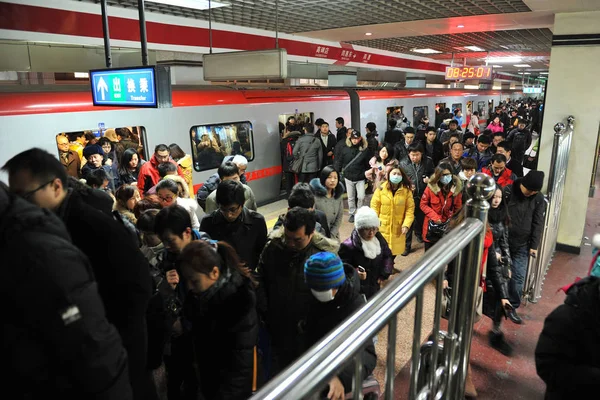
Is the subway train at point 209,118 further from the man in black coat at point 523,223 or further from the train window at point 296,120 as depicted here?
the man in black coat at point 523,223

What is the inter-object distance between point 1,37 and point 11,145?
1.49m

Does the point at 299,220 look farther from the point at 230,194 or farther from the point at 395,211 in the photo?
the point at 395,211

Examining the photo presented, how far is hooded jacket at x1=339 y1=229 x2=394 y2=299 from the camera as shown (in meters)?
3.31

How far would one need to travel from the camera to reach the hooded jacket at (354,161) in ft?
23.7

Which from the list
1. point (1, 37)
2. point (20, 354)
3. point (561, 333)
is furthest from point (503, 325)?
point (1, 37)

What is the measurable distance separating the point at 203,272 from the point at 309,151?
19.3 feet

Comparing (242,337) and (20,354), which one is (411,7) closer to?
(242,337)

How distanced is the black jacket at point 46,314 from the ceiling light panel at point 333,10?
5.54m

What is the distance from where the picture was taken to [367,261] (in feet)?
10.9

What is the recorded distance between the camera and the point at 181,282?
2.58 metres

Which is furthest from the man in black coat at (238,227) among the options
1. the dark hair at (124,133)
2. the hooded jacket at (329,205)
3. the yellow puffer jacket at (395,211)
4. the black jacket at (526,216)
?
the dark hair at (124,133)

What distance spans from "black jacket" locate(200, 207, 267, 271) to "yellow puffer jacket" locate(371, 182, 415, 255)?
2.00m

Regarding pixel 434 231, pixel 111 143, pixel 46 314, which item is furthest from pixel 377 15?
pixel 46 314

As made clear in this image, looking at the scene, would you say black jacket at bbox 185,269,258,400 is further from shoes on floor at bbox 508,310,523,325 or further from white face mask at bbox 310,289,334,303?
shoes on floor at bbox 508,310,523,325
